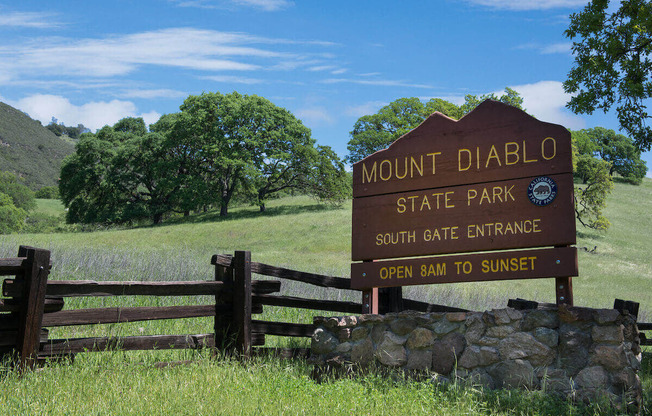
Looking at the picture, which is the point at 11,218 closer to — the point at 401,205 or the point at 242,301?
the point at 242,301

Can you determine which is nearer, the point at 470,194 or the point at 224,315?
the point at 470,194

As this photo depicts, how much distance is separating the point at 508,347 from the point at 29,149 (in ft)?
468

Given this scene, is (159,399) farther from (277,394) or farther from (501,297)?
(501,297)

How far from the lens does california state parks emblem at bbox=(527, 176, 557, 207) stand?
6.44 meters

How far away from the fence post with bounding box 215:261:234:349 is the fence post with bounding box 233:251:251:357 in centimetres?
9

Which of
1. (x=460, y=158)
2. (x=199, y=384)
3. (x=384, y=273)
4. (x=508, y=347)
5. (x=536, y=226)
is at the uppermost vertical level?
(x=460, y=158)

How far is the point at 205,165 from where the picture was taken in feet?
157

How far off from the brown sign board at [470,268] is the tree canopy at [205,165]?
120 ft

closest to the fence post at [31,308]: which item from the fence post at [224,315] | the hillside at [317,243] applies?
the fence post at [224,315]

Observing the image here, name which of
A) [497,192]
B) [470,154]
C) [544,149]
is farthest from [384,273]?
[544,149]

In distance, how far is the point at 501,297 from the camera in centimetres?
1753

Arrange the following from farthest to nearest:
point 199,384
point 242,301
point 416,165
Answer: point 242,301 < point 416,165 < point 199,384

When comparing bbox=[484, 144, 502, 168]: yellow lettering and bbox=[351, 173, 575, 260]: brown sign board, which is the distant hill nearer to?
bbox=[351, 173, 575, 260]: brown sign board

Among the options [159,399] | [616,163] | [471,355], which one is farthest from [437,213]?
[616,163]
